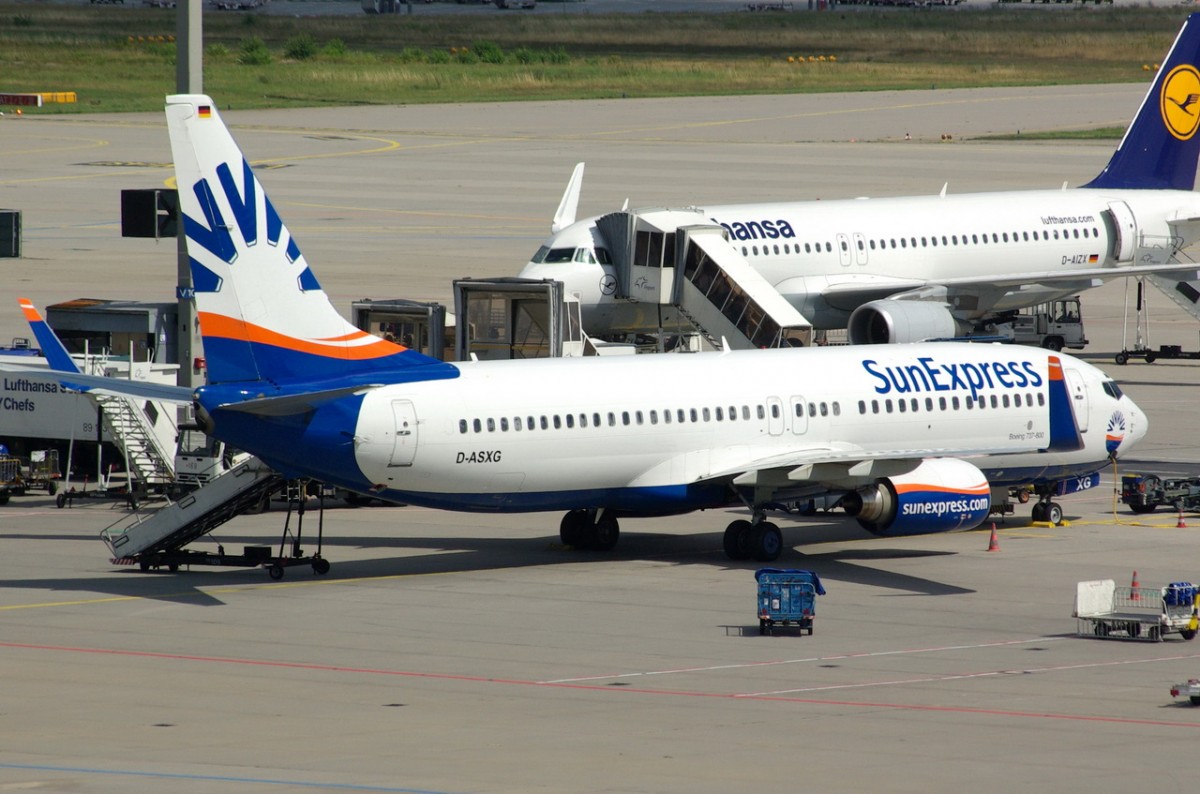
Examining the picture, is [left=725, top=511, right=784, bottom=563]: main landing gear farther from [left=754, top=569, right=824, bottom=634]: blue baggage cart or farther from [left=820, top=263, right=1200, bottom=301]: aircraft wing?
[left=820, top=263, right=1200, bottom=301]: aircraft wing

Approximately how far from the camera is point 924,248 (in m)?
63.7

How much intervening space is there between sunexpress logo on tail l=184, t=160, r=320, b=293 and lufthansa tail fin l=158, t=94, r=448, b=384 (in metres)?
0.02

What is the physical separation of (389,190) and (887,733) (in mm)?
83950

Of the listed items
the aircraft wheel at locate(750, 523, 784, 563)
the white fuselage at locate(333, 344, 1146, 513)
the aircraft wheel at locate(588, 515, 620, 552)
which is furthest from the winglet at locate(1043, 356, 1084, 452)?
the aircraft wheel at locate(588, 515, 620, 552)

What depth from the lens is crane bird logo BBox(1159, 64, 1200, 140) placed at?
230 ft

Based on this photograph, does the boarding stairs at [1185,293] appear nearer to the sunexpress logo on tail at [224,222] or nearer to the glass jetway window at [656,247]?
the glass jetway window at [656,247]

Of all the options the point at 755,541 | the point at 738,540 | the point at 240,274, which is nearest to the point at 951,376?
the point at 755,541

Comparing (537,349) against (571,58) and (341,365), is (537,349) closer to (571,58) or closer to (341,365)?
(341,365)


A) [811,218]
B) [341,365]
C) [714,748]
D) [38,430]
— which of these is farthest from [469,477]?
[811,218]

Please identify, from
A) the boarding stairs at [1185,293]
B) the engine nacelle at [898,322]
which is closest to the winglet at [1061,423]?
the engine nacelle at [898,322]

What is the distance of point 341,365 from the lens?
1399 inches

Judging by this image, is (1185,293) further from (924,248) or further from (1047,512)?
(1047,512)

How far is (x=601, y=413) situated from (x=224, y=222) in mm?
8120

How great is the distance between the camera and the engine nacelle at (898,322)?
56750mm
